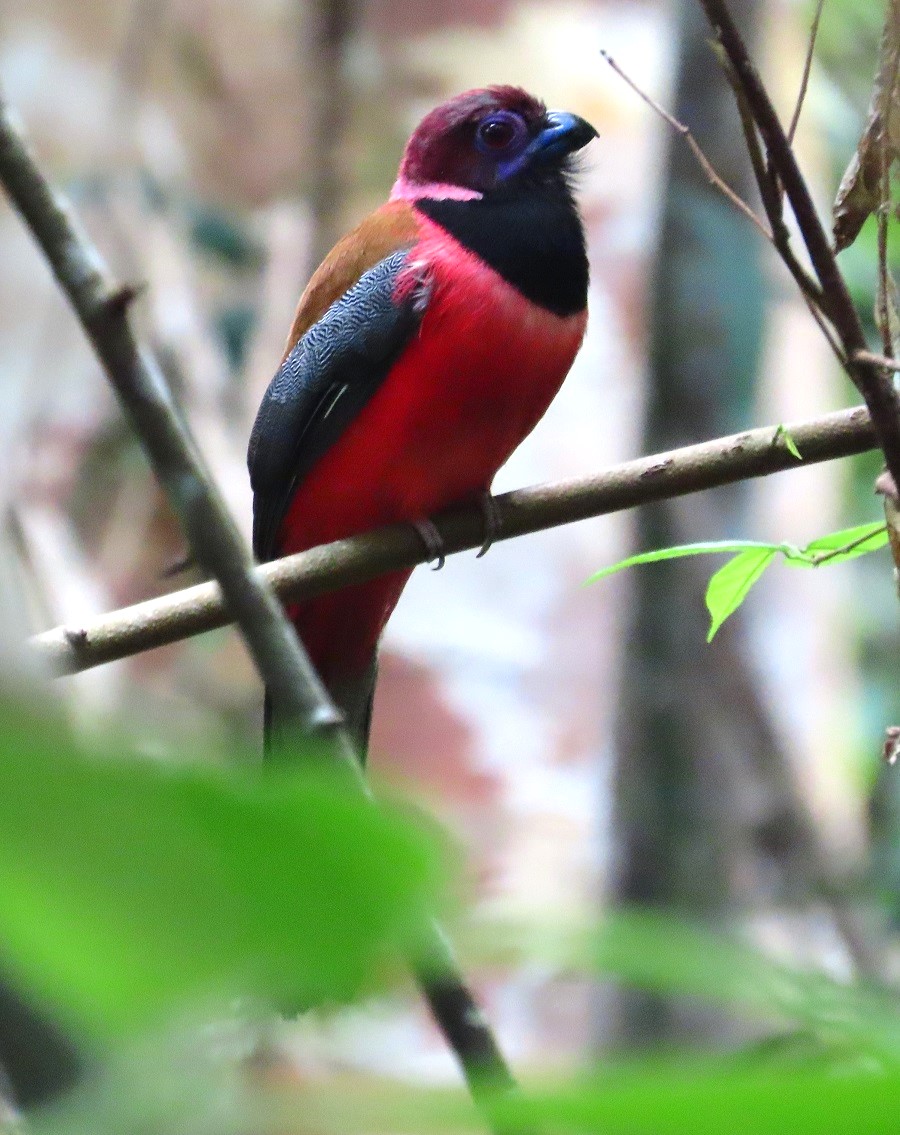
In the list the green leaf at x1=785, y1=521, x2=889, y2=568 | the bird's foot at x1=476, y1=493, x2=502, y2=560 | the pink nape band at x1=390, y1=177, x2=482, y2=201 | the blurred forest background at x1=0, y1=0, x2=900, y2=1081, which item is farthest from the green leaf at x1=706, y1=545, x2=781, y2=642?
the blurred forest background at x1=0, y1=0, x2=900, y2=1081

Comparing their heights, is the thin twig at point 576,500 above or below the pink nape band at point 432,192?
below

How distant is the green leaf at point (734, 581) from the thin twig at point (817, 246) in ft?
0.58

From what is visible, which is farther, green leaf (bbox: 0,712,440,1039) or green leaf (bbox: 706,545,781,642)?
green leaf (bbox: 706,545,781,642)

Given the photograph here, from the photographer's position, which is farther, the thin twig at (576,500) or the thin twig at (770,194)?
the thin twig at (576,500)

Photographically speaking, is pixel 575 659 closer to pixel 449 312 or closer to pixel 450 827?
pixel 449 312

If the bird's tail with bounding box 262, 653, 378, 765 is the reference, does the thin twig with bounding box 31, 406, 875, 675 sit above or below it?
above

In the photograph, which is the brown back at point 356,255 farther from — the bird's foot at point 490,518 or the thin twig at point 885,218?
the thin twig at point 885,218

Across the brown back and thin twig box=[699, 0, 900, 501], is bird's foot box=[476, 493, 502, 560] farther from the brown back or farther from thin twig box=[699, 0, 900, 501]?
thin twig box=[699, 0, 900, 501]

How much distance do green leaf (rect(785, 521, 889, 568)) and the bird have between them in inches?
28.5

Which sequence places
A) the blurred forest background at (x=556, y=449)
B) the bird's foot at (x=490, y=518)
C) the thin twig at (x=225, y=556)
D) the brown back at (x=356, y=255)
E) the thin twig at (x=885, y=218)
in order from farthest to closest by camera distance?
the blurred forest background at (x=556, y=449), the brown back at (x=356, y=255), the bird's foot at (x=490, y=518), the thin twig at (x=885, y=218), the thin twig at (x=225, y=556)

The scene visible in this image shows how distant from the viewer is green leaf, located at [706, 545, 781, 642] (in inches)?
39.6

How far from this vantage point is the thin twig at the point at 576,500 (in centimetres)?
125

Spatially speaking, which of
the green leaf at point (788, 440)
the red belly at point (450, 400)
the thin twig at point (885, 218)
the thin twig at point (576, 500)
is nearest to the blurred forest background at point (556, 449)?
the red belly at point (450, 400)

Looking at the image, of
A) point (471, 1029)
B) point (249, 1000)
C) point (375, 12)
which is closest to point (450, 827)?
point (249, 1000)
